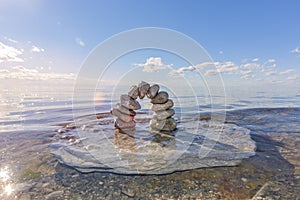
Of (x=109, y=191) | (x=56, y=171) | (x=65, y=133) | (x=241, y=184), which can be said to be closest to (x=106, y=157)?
(x=56, y=171)

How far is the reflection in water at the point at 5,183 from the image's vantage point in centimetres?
359

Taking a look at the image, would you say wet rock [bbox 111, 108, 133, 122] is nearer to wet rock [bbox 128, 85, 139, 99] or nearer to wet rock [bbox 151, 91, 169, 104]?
wet rock [bbox 128, 85, 139, 99]

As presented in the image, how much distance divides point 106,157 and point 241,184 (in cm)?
382

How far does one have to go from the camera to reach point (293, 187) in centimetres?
362

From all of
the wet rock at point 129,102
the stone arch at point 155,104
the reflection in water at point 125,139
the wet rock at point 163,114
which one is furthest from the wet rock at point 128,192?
Result: the wet rock at point 129,102

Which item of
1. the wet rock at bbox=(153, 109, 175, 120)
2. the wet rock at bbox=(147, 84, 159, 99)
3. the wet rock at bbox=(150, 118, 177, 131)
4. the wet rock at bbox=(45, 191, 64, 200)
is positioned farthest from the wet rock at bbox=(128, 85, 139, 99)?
the wet rock at bbox=(45, 191, 64, 200)

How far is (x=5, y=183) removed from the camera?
3.91 m

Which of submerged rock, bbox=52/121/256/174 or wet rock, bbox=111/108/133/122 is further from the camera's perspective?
wet rock, bbox=111/108/133/122

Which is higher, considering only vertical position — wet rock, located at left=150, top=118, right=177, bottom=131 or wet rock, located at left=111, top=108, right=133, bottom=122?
wet rock, located at left=111, top=108, right=133, bottom=122

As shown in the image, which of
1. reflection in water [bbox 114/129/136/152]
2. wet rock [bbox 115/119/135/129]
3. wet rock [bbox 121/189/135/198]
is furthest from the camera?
wet rock [bbox 115/119/135/129]

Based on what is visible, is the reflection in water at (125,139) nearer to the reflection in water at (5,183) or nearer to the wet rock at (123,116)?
the wet rock at (123,116)

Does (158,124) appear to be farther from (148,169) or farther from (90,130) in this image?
(148,169)

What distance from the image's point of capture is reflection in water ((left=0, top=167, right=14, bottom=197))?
11.8 feet

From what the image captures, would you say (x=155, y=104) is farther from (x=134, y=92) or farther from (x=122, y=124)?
(x=122, y=124)
